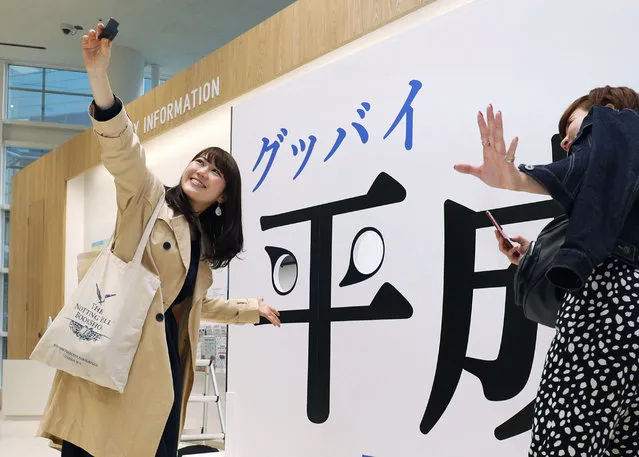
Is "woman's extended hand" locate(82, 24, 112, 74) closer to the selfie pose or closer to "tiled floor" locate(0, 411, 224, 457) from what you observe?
the selfie pose

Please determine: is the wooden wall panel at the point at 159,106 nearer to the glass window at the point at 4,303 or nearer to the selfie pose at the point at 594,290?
the glass window at the point at 4,303

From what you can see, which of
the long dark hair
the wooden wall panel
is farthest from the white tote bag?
the wooden wall panel

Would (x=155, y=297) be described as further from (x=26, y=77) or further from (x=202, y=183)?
(x=26, y=77)

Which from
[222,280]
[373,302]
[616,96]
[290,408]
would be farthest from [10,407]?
[616,96]

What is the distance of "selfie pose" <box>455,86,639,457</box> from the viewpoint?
1.37 m

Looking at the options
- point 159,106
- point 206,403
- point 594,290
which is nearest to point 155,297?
point 594,290

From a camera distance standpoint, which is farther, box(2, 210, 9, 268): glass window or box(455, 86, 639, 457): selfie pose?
box(2, 210, 9, 268): glass window

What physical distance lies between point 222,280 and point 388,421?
241 centimetres

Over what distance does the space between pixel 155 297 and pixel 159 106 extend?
13.7 ft

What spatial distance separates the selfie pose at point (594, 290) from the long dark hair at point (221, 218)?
1.05m

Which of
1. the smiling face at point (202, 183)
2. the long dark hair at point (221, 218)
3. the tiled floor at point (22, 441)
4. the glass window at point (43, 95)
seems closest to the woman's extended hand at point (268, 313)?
the long dark hair at point (221, 218)

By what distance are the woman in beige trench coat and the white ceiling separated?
6.78m

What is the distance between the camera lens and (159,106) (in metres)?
6.06

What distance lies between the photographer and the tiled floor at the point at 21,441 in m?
5.21
